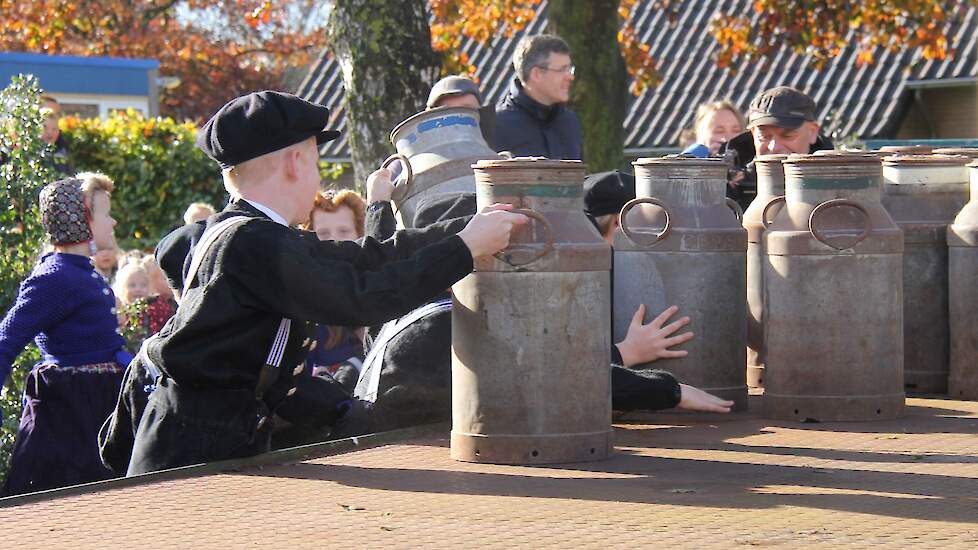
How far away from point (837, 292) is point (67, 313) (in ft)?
10.7

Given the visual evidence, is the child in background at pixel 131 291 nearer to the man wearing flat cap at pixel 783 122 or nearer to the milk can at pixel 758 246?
the man wearing flat cap at pixel 783 122

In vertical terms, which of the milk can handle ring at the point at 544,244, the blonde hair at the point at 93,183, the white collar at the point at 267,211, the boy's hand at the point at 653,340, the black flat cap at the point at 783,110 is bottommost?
the boy's hand at the point at 653,340

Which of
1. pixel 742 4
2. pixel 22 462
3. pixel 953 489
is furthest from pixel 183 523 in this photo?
pixel 742 4

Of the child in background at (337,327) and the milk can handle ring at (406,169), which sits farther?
the child in background at (337,327)

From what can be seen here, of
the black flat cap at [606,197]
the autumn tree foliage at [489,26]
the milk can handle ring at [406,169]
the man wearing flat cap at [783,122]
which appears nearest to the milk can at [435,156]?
the milk can handle ring at [406,169]

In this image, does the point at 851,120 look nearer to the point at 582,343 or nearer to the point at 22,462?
the point at 22,462

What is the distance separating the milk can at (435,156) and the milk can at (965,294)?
66.5 inches

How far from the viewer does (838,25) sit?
18766mm

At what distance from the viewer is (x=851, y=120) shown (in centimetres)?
2139

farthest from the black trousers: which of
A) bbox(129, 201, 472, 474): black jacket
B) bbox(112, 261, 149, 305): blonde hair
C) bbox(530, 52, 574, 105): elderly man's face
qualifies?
bbox(112, 261, 149, 305): blonde hair

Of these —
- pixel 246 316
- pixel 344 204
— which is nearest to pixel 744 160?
pixel 344 204

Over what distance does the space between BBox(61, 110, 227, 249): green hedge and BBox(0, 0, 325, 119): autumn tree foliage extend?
10183 millimetres

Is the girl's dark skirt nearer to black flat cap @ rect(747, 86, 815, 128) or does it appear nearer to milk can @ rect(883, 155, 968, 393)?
black flat cap @ rect(747, 86, 815, 128)

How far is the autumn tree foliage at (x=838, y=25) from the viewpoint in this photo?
1880 cm
